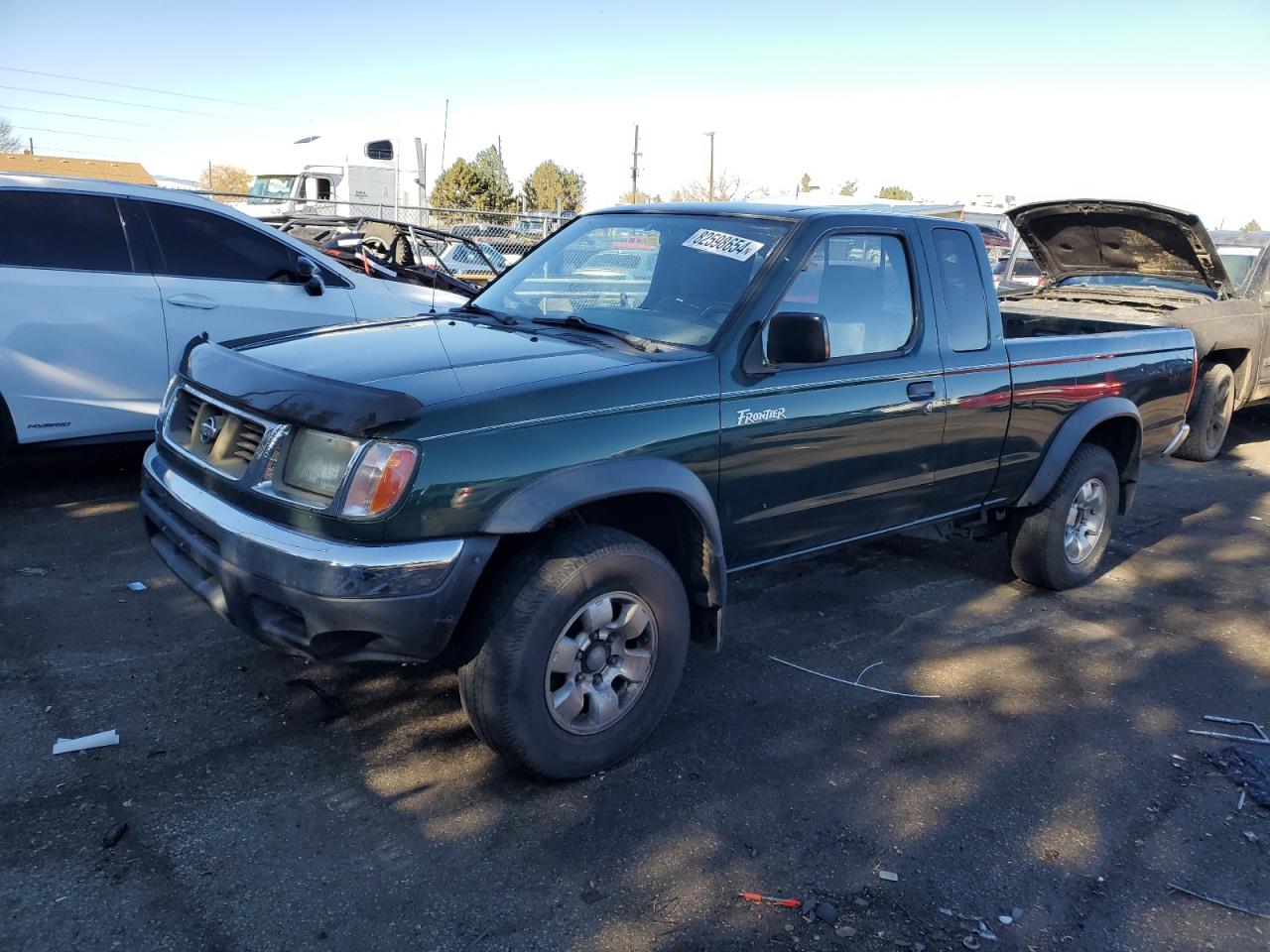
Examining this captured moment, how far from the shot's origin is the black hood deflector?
2812mm

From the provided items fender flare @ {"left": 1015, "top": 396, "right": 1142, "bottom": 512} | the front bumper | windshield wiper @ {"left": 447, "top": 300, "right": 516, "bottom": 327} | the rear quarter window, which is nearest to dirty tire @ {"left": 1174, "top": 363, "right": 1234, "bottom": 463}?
fender flare @ {"left": 1015, "top": 396, "right": 1142, "bottom": 512}

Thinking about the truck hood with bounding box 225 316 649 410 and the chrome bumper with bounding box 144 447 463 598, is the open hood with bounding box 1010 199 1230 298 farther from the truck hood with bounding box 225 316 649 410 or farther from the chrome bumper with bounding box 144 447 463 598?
the chrome bumper with bounding box 144 447 463 598

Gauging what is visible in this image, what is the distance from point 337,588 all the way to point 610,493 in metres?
0.86

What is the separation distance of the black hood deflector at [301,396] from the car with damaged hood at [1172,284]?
18.6 ft

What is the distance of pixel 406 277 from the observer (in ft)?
26.6

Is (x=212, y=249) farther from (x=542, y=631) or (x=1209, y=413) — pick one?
(x=1209, y=413)

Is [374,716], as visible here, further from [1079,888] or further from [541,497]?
[1079,888]

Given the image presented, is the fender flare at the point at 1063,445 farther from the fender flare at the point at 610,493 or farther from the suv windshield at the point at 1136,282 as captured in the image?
the suv windshield at the point at 1136,282

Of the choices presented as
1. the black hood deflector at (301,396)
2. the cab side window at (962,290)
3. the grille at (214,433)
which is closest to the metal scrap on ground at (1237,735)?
the cab side window at (962,290)

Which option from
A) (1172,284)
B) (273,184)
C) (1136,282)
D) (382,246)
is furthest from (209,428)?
(273,184)

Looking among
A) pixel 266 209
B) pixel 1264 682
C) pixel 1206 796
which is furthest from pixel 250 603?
pixel 266 209

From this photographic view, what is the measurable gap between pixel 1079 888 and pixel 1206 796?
87 centimetres

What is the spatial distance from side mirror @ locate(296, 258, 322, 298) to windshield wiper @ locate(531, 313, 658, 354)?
269cm

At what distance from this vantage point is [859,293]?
4.10m
